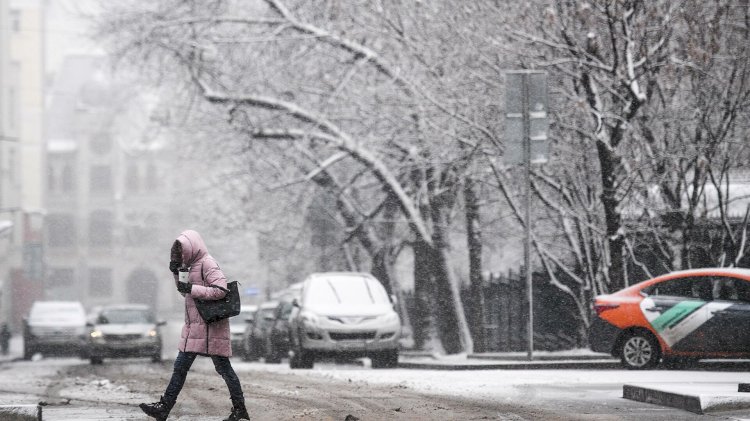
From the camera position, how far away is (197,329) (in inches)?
452

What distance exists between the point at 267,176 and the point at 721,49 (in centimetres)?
1457

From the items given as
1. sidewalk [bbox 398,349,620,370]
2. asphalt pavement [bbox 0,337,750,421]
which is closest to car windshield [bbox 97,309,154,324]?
sidewalk [bbox 398,349,620,370]

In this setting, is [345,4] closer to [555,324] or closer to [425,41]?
[425,41]

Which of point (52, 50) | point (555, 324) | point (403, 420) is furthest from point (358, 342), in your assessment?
point (52, 50)

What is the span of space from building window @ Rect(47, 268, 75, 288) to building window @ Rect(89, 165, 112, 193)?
22.9ft

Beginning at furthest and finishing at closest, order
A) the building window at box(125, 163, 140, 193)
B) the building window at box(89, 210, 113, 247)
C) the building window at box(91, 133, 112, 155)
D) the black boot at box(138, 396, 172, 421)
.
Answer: the building window at box(125, 163, 140, 193), the building window at box(91, 133, 112, 155), the building window at box(89, 210, 113, 247), the black boot at box(138, 396, 172, 421)

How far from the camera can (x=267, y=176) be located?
35.1 meters

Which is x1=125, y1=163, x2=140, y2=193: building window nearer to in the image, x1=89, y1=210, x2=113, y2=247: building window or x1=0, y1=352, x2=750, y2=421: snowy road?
x1=89, y1=210, x2=113, y2=247: building window

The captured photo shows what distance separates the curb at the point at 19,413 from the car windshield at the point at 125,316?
930 inches

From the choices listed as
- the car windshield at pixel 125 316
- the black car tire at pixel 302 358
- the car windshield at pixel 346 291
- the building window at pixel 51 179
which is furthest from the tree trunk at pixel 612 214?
the building window at pixel 51 179

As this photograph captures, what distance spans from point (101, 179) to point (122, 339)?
234 feet

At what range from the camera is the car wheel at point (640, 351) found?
19.7 metres

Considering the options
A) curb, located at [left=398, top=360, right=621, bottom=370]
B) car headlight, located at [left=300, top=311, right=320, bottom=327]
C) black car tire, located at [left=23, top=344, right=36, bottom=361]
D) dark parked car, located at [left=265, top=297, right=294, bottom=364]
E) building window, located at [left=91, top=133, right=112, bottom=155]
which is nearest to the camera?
curb, located at [left=398, top=360, right=621, bottom=370]

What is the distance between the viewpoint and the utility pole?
21.0 meters
